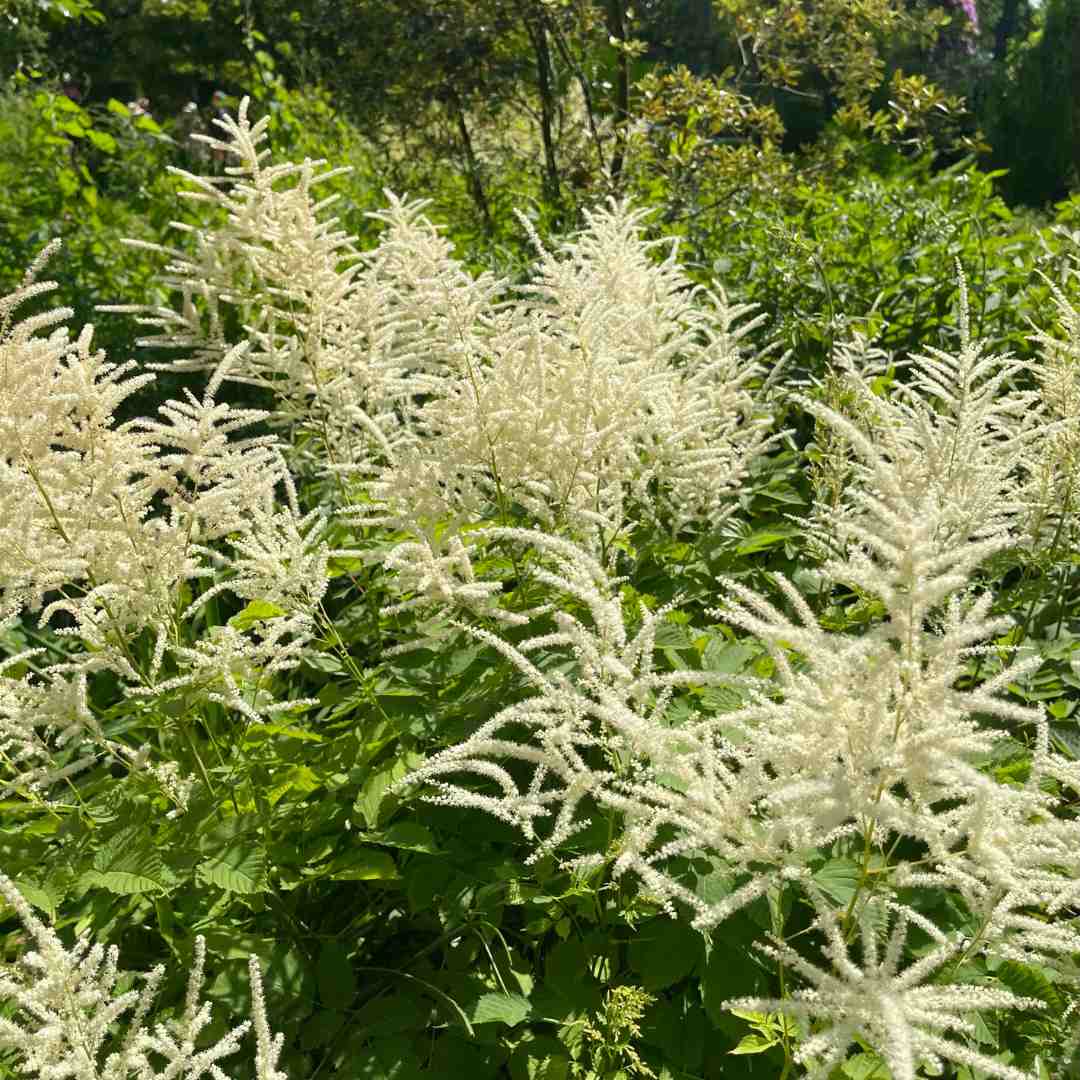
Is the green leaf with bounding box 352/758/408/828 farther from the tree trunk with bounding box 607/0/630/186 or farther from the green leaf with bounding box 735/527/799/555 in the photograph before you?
the tree trunk with bounding box 607/0/630/186

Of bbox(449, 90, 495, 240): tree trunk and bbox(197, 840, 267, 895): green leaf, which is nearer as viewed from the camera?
bbox(197, 840, 267, 895): green leaf

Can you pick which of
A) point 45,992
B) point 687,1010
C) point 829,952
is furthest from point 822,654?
point 45,992

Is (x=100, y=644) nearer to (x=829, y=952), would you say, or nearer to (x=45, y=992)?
(x=45, y=992)

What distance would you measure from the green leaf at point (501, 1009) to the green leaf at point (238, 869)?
0.59 metres

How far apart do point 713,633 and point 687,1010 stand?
111 cm

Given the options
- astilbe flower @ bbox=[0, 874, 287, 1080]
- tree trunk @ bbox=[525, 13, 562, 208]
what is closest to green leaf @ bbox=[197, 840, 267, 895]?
astilbe flower @ bbox=[0, 874, 287, 1080]

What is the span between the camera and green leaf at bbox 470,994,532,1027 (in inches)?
98.3

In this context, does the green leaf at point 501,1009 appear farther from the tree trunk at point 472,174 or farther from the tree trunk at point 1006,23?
the tree trunk at point 1006,23

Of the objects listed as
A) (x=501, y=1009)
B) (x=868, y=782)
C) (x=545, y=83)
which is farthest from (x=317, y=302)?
(x=545, y=83)

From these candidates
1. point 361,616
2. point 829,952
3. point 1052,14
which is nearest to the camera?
A: point 829,952

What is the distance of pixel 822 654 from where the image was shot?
6.02ft

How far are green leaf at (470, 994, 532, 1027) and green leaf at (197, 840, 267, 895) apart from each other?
585 mm

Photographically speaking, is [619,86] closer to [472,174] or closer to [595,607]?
[472,174]

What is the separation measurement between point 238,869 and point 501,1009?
71cm
